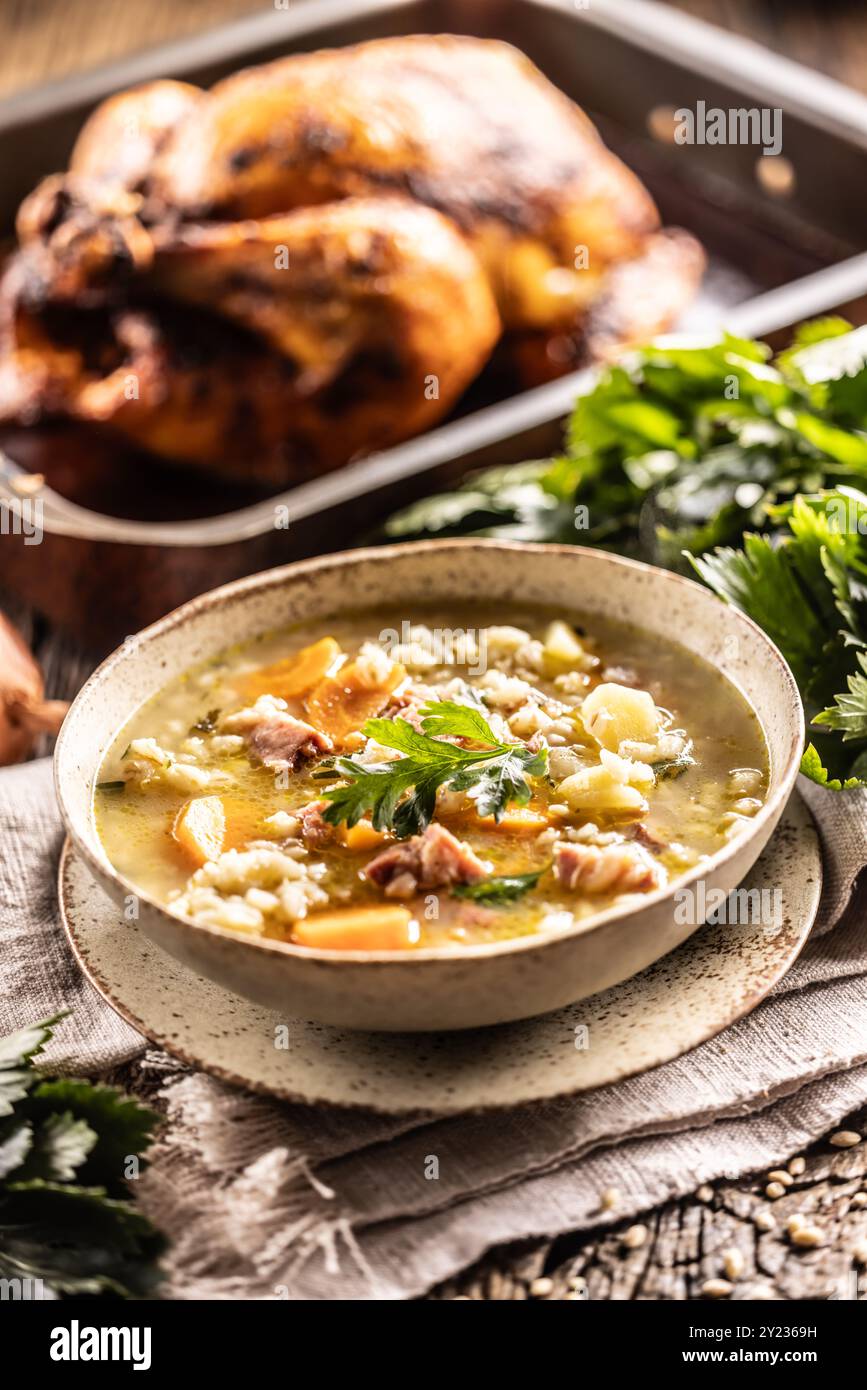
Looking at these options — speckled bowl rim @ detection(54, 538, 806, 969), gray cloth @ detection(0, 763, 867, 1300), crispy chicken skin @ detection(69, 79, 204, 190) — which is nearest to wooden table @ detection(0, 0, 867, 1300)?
gray cloth @ detection(0, 763, 867, 1300)

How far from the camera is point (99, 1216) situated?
2.31 m

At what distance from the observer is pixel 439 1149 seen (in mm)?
2484

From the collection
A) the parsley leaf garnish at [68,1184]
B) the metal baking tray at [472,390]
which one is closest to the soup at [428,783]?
the parsley leaf garnish at [68,1184]

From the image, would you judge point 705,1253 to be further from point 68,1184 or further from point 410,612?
point 410,612

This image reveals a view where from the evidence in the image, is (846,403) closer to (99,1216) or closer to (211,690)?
(211,690)

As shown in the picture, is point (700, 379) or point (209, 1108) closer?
point (209, 1108)

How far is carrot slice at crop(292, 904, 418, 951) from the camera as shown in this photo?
2.36 m

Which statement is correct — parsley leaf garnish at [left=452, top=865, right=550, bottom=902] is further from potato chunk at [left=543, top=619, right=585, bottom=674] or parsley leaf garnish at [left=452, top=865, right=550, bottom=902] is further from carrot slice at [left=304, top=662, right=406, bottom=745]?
potato chunk at [left=543, top=619, right=585, bottom=674]

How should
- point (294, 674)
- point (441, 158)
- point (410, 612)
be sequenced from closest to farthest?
point (294, 674)
point (410, 612)
point (441, 158)

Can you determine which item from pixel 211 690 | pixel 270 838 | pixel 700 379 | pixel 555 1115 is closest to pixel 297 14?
pixel 700 379

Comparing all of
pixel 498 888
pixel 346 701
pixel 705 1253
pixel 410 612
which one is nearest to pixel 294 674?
pixel 346 701

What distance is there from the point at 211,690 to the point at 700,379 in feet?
5.13

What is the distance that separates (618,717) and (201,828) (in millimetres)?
770

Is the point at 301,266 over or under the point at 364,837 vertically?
over
